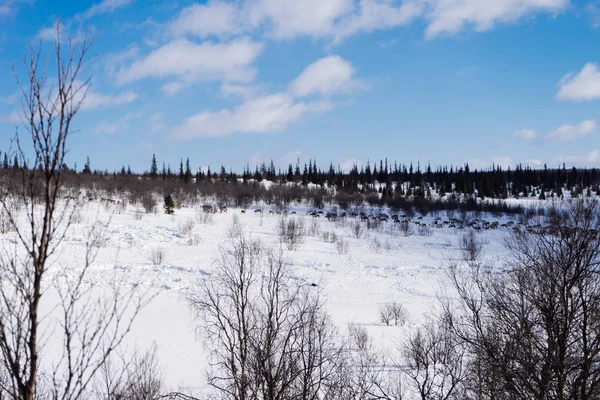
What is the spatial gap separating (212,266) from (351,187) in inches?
2303

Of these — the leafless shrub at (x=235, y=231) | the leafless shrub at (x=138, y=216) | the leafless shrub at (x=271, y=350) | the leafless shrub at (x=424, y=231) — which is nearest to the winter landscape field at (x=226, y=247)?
the leafless shrub at (x=138, y=216)

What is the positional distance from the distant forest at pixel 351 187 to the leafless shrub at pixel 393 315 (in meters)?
22.9

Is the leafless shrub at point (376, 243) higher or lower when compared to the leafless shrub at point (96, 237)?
lower

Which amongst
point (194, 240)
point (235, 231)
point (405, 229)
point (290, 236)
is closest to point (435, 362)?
point (194, 240)

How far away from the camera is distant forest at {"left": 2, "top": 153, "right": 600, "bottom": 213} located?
5606 cm

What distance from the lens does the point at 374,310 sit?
19.8 m

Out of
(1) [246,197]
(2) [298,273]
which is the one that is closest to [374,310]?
(2) [298,273]

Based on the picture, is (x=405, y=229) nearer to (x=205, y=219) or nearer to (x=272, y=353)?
(x=205, y=219)

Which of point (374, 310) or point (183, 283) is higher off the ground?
point (183, 283)

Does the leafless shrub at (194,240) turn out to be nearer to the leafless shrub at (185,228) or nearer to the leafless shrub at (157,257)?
the leafless shrub at (185,228)

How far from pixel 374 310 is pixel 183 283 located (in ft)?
32.1

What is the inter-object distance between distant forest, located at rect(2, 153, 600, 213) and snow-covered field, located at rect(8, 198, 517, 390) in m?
13.4

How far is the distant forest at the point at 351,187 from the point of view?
56.1 metres

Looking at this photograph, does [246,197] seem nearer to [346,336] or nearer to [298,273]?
[298,273]
